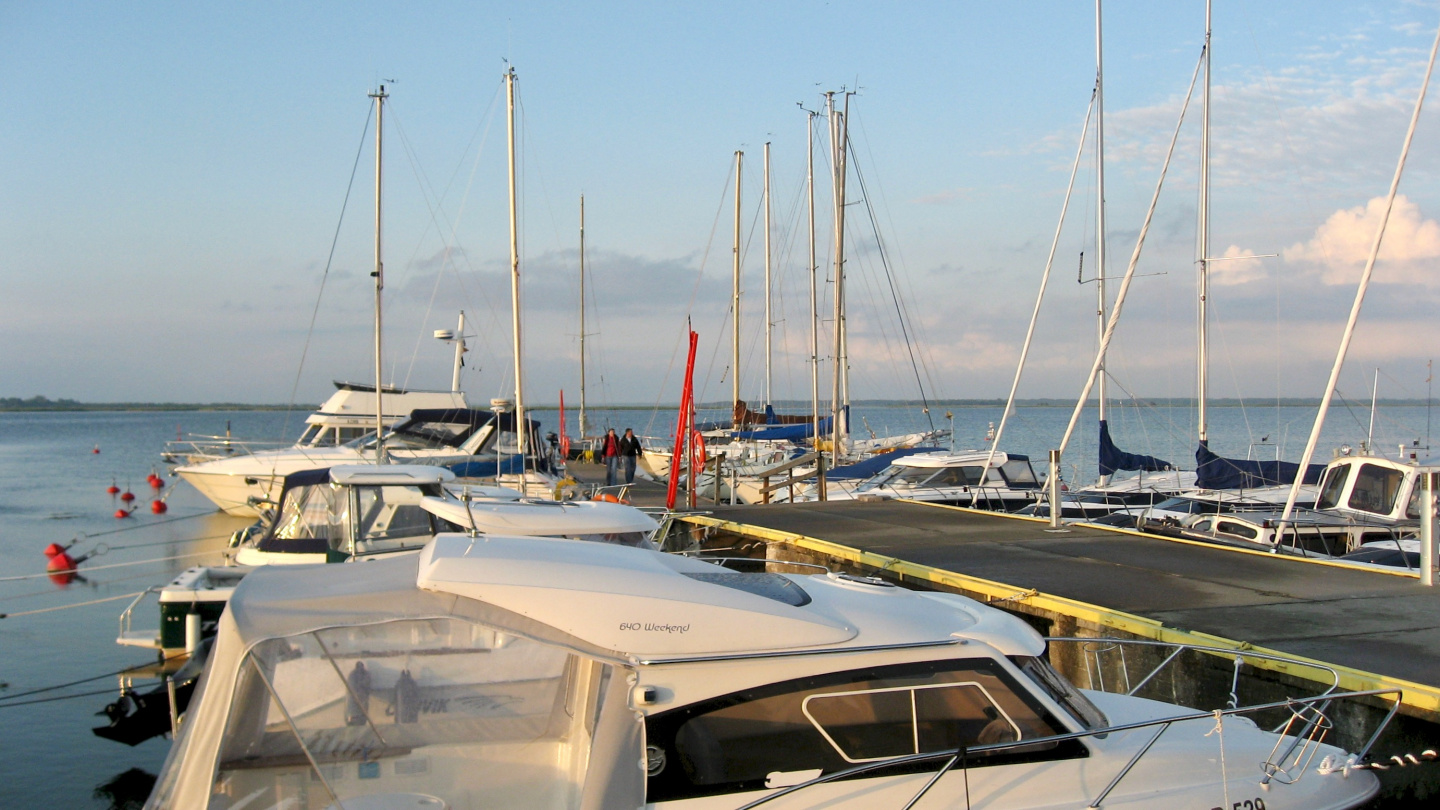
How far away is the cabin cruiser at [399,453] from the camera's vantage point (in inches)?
1081

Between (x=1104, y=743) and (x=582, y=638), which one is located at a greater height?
(x=582, y=638)

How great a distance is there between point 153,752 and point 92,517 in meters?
26.5

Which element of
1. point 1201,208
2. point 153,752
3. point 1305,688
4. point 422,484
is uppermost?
point 1201,208

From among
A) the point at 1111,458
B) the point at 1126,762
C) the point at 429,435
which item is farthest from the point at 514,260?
the point at 1126,762

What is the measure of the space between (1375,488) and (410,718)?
51.3ft

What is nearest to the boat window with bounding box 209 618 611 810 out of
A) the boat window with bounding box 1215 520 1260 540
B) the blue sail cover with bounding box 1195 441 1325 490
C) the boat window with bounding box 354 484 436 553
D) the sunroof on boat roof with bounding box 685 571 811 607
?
the sunroof on boat roof with bounding box 685 571 811 607

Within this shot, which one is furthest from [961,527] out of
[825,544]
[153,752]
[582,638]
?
[582,638]

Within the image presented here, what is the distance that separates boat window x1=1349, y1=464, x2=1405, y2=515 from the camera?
1527 cm

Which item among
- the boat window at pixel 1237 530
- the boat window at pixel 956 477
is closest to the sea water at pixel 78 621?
the boat window at pixel 1237 530

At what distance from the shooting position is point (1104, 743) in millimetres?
4500

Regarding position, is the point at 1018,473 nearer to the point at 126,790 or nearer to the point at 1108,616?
the point at 1108,616

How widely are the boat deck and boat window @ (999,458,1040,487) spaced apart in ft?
23.8

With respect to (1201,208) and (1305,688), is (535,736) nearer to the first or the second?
(1305,688)

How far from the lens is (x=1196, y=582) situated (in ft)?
33.1
